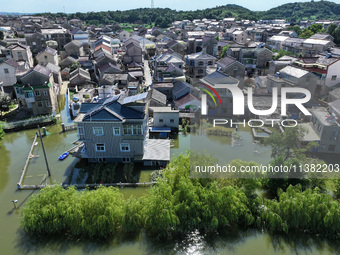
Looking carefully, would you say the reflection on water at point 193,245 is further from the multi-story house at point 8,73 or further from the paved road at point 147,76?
the paved road at point 147,76

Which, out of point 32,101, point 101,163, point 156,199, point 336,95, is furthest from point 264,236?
point 32,101

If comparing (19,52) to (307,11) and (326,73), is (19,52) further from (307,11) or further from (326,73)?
(307,11)

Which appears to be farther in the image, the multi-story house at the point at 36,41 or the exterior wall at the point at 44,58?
the multi-story house at the point at 36,41

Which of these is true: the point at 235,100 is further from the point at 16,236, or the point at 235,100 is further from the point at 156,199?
the point at 16,236

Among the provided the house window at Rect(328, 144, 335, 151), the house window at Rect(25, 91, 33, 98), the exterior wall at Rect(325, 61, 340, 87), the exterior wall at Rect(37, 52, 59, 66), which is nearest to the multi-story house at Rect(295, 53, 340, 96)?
the exterior wall at Rect(325, 61, 340, 87)

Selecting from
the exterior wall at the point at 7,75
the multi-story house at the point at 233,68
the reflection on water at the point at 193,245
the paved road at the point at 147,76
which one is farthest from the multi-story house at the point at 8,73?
the multi-story house at the point at 233,68
